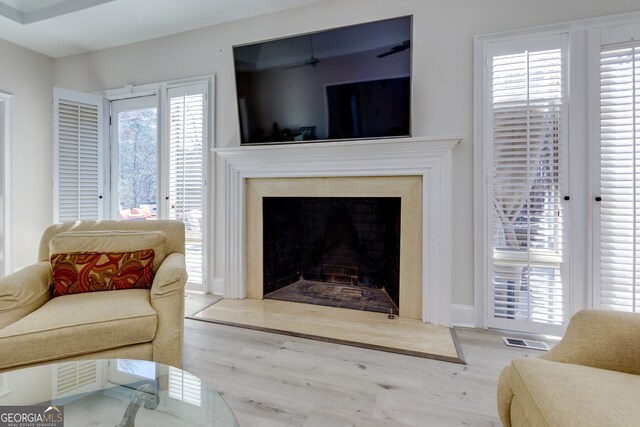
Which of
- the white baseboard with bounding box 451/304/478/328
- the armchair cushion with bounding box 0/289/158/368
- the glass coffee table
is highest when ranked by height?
the armchair cushion with bounding box 0/289/158/368

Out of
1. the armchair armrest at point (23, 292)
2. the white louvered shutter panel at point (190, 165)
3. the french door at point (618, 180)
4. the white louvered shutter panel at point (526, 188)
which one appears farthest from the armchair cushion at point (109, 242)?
the french door at point (618, 180)

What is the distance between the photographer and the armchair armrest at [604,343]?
1.00 m

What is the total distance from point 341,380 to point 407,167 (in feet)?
5.25

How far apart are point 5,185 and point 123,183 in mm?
1148

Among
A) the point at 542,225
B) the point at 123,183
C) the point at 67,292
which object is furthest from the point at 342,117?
the point at 123,183

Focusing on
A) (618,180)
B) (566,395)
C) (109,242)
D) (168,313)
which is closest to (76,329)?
(168,313)

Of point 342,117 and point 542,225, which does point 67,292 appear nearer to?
point 342,117

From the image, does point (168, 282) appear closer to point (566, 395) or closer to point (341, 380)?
point (341, 380)

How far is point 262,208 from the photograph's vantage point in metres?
3.00

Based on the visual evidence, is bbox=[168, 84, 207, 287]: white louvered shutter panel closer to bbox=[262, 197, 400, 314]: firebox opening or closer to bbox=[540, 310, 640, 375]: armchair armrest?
bbox=[262, 197, 400, 314]: firebox opening

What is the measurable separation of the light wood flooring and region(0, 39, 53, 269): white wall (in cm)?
279

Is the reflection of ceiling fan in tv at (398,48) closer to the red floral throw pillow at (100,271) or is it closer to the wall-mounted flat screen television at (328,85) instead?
the wall-mounted flat screen television at (328,85)

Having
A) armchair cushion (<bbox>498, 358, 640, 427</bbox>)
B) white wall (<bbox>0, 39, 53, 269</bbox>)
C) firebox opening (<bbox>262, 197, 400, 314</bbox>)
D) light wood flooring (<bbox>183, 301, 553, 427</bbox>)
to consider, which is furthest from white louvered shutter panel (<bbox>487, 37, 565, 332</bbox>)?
white wall (<bbox>0, 39, 53, 269</bbox>)

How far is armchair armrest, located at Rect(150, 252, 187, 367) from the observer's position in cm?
162
